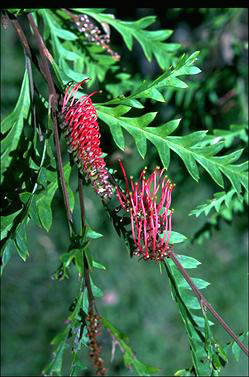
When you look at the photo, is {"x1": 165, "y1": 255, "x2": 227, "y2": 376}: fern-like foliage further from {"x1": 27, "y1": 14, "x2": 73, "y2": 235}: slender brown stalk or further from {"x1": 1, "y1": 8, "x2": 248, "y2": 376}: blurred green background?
{"x1": 1, "y1": 8, "x2": 248, "y2": 376}: blurred green background

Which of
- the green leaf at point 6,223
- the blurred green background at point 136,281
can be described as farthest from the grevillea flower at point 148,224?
the blurred green background at point 136,281

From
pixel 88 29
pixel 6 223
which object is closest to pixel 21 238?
pixel 6 223

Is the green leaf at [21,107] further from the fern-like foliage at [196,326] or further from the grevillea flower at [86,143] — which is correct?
the fern-like foliage at [196,326]

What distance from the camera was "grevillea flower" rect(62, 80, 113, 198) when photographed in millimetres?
699

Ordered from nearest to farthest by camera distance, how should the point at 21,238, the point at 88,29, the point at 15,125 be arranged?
1. the point at 21,238
2. the point at 15,125
3. the point at 88,29

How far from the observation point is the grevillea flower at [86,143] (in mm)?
699

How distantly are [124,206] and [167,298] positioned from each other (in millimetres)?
1715

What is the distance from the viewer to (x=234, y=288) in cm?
240

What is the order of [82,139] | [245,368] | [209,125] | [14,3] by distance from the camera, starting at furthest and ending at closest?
[245,368] → [209,125] → [14,3] → [82,139]

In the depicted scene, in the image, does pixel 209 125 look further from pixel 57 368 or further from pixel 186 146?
pixel 57 368

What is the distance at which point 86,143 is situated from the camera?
705 millimetres

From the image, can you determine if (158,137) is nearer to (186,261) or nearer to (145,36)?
(186,261)

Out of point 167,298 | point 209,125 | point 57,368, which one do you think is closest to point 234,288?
point 167,298

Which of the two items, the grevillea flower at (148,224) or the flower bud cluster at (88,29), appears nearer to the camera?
the grevillea flower at (148,224)
